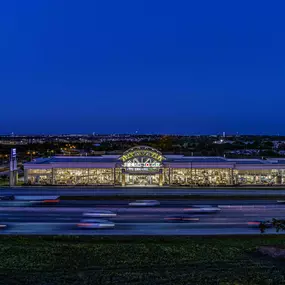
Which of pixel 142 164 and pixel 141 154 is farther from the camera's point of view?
pixel 141 154

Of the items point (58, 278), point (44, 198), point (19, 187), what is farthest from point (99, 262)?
point (19, 187)

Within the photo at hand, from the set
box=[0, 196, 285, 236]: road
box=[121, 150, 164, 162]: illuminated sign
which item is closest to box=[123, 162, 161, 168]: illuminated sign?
box=[121, 150, 164, 162]: illuminated sign

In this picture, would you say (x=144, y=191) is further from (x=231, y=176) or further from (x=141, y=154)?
(x=231, y=176)

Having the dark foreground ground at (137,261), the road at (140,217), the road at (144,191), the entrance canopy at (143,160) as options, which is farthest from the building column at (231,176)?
the dark foreground ground at (137,261)

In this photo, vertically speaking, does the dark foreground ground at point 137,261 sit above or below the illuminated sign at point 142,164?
below

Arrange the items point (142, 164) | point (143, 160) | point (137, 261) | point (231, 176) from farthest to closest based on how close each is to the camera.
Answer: point (231, 176)
point (143, 160)
point (142, 164)
point (137, 261)

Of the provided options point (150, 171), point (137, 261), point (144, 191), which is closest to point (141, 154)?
point (150, 171)

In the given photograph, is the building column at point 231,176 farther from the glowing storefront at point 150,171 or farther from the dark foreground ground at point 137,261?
the dark foreground ground at point 137,261
